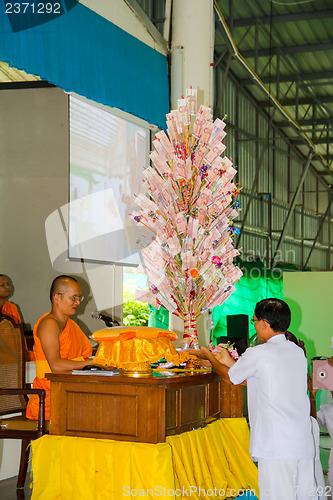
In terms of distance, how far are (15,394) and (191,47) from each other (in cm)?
408

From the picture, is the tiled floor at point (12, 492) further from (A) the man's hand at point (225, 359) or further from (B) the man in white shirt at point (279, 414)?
(B) the man in white shirt at point (279, 414)

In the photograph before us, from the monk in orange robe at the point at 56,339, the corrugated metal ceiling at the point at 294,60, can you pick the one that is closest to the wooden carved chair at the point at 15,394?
the monk in orange robe at the point at 56,339

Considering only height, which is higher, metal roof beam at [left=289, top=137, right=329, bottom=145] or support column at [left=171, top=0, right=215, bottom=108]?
support column at [left=171, top=0, right=215, bottom=108]

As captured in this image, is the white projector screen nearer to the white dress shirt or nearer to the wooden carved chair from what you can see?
the wooden carved chair

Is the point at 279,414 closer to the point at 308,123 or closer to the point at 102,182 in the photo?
the point at 102,182

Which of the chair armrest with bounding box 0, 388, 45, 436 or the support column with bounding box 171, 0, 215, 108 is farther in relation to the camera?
the support column with bounding box 171, 0, 215, 108

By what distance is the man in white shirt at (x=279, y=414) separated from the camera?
106 inches

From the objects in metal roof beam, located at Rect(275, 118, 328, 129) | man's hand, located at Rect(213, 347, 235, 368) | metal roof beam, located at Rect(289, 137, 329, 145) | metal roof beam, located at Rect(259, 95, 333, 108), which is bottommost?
man's hand, located at Rect(213, 347, 235, 368)

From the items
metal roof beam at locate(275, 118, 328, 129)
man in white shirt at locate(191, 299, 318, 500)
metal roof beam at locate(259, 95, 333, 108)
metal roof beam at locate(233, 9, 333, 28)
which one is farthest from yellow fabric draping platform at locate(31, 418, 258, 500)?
metal roof beam at locate(233, 9, 333, 28)

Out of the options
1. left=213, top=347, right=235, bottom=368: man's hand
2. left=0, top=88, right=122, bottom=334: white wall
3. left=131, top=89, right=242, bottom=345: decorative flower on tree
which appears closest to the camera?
left=213, top=347, right=235, bottom=368: man's hand

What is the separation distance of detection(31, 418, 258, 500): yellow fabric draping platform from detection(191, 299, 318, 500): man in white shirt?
19.0 inches

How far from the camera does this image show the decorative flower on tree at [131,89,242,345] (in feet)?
13.7

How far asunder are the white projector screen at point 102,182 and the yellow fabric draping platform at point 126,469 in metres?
3.24

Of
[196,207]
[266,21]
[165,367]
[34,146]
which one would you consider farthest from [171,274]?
[266,21]
